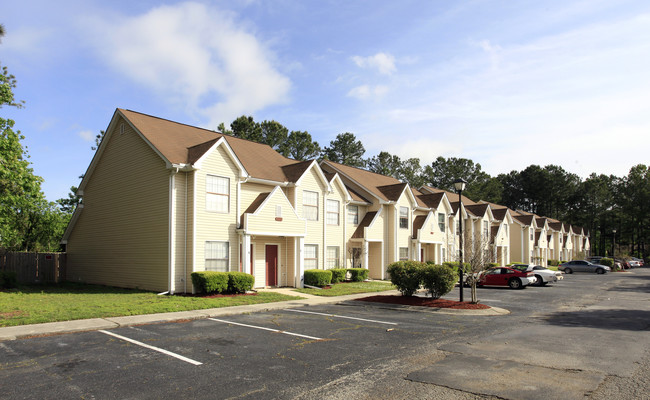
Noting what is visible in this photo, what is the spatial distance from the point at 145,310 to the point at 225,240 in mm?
7104

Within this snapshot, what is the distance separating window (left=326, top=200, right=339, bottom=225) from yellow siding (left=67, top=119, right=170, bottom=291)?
11009mm

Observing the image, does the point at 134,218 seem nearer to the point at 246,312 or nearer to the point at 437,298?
the point at 246,312

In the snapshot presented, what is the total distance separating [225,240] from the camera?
21.5 m

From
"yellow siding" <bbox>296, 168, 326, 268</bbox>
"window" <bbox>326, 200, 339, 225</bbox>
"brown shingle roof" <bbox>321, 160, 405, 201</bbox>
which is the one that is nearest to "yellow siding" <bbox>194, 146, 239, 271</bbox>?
"yellow siding" <bbox>296, 168, 326, 268</bbox>

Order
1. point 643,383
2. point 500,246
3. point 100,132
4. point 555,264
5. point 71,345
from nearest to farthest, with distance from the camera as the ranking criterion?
point 643,383 < point 71,345 < point 100,132 < point 500,246 < point 555,264

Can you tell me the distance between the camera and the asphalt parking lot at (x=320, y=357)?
6.93m

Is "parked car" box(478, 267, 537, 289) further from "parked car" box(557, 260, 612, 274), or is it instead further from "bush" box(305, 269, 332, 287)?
"parked car" box(557, 260, 612, 274)

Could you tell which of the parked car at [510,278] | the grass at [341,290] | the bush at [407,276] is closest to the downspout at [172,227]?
the grass at [341,290]

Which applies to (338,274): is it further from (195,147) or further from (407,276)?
(195,147)

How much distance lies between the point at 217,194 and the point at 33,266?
47.8 ft

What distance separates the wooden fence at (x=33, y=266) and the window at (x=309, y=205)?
15.6m

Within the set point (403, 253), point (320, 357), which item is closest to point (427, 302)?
point (320, 357)

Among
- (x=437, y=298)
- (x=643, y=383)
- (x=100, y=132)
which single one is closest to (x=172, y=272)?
(x=437, y=298)

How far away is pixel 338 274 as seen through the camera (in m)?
27.0
